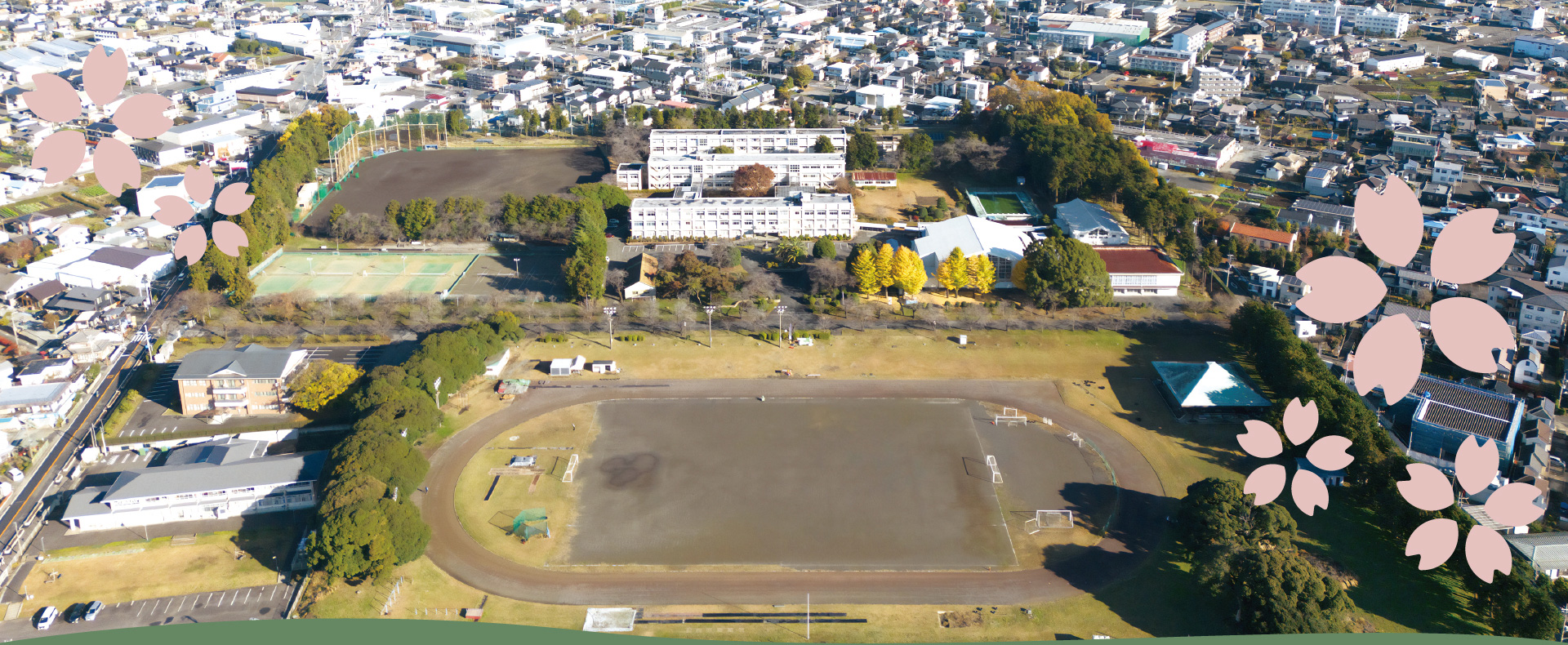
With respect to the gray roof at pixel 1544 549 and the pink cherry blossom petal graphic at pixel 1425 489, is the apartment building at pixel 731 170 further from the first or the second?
the gray roof at pixel 1544 549

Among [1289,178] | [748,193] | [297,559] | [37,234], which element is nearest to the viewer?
[297,559]

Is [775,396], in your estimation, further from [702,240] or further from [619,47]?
[619,47]

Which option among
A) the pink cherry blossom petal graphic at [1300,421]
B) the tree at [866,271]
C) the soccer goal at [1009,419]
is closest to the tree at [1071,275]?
the tree at [866,271]

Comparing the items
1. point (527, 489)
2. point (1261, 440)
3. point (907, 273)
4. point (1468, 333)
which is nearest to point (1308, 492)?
point (1261, 440)

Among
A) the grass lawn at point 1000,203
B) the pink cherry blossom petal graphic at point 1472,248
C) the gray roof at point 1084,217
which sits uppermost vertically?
the pink cherry blossom petal graphic at point 1472,248

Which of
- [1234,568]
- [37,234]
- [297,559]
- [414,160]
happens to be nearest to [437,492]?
[297,559]

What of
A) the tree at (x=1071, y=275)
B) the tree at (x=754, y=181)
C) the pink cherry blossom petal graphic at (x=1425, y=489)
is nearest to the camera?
the pink cherry blossom petal graphic at (x=1425, y=489)

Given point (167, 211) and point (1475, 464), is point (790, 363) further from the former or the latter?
point (167, 211)
